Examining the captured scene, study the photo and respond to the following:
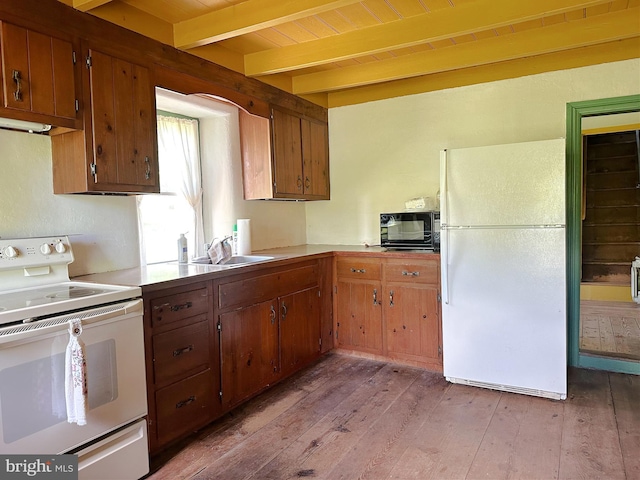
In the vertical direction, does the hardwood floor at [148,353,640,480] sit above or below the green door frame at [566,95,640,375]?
below

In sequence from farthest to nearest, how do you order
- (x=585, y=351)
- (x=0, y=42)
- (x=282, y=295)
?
1. (x=585, y=351)
2. (x=282, y=295)
3. (x=0, y=42)

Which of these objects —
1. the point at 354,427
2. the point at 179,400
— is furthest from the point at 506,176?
the point at 179,400

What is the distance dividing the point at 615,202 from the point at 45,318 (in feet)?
14.8

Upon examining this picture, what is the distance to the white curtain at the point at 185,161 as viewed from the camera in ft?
10.1

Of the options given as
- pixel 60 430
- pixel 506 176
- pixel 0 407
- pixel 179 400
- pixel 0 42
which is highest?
pixel 0 42

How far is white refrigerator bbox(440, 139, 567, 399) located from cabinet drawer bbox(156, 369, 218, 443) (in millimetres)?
1635

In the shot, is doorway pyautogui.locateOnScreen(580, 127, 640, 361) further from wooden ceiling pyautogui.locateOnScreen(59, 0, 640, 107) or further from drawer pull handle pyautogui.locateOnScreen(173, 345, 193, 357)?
drawer pull handle pyautogui.locateOnScreen(173, 345, 193, 357)

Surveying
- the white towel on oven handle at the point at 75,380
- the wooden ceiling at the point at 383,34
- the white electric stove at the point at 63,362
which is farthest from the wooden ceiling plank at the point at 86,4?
the white towel on oven handle at the point at 75,380

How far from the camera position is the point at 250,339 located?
271 cm

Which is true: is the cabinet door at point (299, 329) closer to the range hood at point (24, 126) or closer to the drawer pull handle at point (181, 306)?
the drawer pull handle at point (181, 306)

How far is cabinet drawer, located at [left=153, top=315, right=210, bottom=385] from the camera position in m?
2.11

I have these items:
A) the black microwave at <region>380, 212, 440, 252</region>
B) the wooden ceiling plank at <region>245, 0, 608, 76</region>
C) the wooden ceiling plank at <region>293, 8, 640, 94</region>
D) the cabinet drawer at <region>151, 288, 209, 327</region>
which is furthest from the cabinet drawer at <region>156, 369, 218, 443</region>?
the wooden ceiling plank at <region>293, 8, 640, 94</region>

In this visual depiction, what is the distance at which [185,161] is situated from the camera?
3.19m

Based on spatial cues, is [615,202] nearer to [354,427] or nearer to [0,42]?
[354,427]
